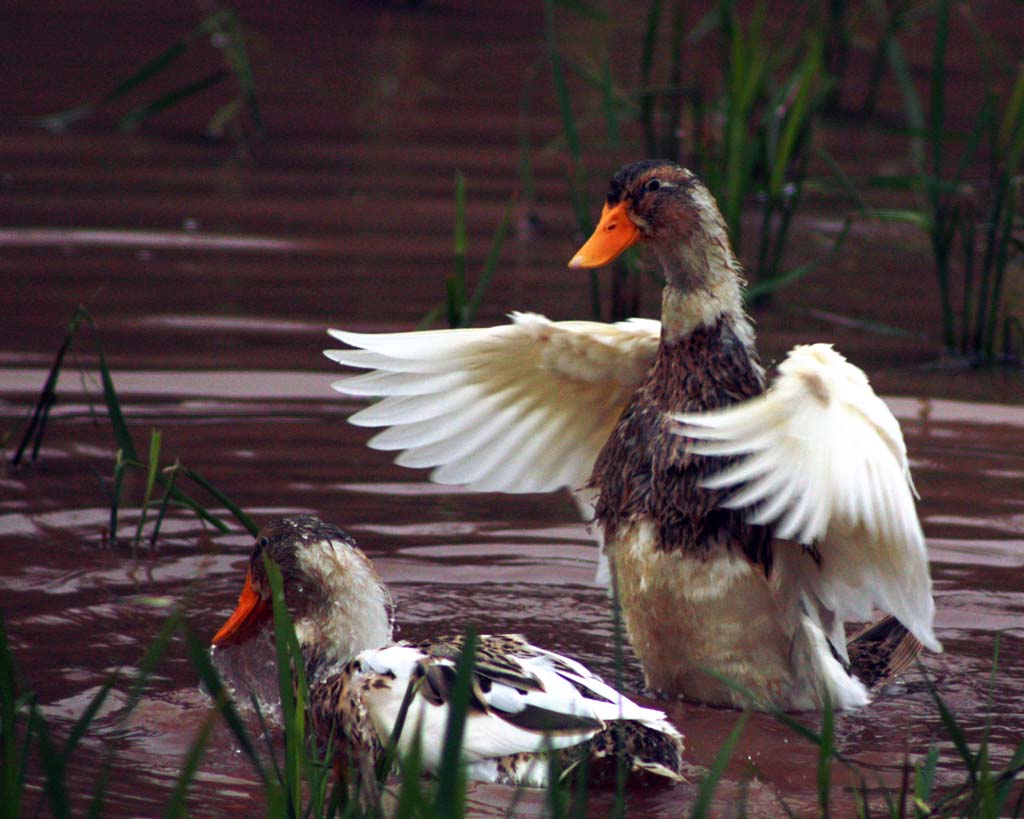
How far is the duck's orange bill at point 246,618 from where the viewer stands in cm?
385

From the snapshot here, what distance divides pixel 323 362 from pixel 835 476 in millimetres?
3039

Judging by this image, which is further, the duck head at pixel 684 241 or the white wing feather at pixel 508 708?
the duck head at pixel 684 241

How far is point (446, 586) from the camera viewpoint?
15.0 ft

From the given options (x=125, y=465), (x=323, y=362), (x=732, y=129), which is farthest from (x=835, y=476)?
(x=323, y=362)

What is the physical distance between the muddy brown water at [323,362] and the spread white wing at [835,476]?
32 cm

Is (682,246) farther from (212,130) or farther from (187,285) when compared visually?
(212,130)

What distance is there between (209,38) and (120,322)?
4.25m

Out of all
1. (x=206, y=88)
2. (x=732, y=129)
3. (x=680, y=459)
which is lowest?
(x=680, y=459)

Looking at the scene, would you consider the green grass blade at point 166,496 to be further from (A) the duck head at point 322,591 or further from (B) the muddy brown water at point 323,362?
(A) the duck head at point 322,591

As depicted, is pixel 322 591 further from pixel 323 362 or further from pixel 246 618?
pixel 323 362

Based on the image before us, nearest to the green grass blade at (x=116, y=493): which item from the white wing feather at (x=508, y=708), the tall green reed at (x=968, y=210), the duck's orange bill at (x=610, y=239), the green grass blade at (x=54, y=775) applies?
the white wing feather at (x=508, y=708)

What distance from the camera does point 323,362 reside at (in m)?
6.17

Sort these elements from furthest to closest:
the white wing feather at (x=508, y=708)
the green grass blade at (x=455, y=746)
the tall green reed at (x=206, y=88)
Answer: the tall green reed at (x=206, y=88), the white wing feather at (x=508, y=708), the green grass blade at (x=455, y=746)

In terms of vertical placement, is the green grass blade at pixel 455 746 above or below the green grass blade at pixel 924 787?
above
